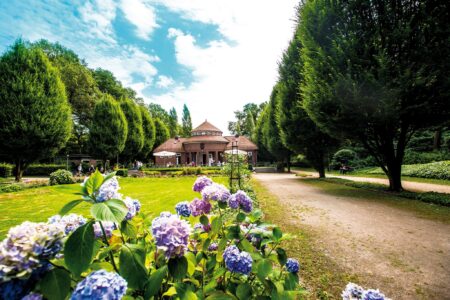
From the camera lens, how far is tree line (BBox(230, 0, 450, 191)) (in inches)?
334

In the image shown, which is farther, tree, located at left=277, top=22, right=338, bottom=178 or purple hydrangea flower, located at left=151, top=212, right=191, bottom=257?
tree, located at left=277, top=22, right=338, bottom=178

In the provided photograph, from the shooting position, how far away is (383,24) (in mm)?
9625

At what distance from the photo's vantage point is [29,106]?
1633 cm

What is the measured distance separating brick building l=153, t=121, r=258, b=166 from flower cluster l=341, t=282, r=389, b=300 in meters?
38.9

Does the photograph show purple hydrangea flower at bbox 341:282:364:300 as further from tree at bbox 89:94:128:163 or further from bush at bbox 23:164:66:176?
bush at bbox 23:164:66:176

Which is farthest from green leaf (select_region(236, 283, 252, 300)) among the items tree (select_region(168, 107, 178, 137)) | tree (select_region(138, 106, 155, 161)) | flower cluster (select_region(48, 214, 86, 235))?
tree (select_region(168, 107, 178, 137))

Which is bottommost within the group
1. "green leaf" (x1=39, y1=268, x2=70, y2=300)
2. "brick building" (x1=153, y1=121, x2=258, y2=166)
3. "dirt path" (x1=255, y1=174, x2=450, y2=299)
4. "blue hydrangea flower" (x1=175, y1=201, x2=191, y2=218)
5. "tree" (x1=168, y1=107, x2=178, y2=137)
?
"dirt path" (x1=255, y1=174, x2=450, y2=299)

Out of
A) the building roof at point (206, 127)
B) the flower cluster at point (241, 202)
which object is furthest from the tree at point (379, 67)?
the building roof at point (206, 127)

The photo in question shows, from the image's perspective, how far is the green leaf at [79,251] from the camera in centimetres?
94

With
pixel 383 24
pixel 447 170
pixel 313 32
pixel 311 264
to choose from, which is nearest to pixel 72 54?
pixel 313 32

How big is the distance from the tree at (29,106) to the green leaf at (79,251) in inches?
790

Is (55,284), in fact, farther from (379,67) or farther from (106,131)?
(106,131)

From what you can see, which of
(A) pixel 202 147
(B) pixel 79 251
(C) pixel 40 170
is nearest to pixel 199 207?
(B) pixel 79 251

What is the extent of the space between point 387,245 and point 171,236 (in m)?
5.39
